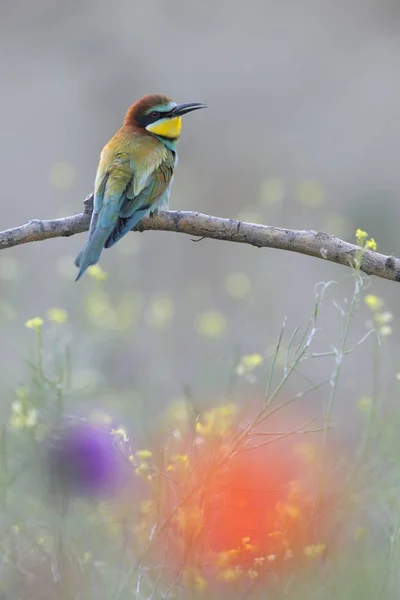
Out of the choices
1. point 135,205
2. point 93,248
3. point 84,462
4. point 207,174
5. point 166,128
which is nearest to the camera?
point 84,462

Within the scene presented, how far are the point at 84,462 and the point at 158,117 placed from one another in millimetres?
1136

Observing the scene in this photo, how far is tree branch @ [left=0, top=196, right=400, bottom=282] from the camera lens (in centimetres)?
164

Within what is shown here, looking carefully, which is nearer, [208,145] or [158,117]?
[158,117]

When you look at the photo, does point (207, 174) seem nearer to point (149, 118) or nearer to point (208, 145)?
point (208, 145)

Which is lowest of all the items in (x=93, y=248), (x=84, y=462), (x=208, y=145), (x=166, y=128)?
(x=84, y=462)

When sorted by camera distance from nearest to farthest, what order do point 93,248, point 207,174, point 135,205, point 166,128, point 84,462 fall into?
point 84,462 → point 93,248 → point 135,205 → point 166,128 → point 207,174

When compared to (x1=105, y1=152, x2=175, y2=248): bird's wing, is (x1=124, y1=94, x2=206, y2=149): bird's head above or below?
above

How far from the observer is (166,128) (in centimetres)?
245

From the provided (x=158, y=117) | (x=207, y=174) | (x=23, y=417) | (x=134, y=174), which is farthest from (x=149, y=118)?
(x=207, y=174)

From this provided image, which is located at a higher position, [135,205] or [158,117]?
[158,117]

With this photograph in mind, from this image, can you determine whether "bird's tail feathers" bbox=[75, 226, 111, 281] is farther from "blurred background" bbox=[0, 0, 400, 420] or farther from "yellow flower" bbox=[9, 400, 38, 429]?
"blurred background" bbox=[0, 0, 400, 420]

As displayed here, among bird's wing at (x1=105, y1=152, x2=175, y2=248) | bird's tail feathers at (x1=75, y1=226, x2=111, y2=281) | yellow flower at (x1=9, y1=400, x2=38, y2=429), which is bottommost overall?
yellow flower at (x1=9, y1=400, x2=38, y2=429)

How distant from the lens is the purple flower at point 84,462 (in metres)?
1.61

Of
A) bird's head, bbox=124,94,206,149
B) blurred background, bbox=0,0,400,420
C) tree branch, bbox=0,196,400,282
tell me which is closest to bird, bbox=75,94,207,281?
bird's head, bbox=124,94,206,149
